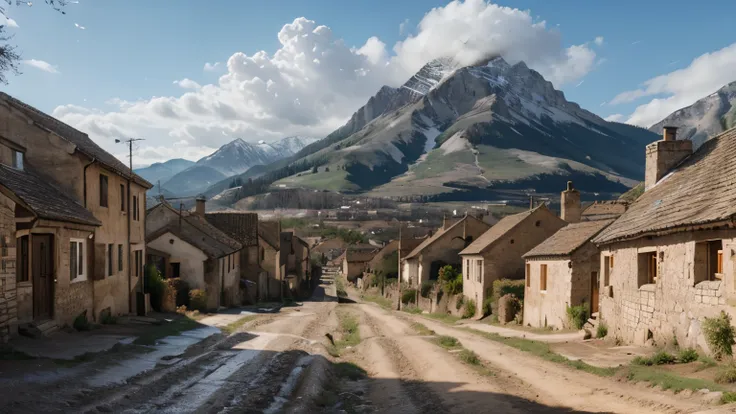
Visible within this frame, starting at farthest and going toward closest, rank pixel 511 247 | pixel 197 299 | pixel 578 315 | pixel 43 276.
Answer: pixel 511 247
pixel 197 299
pixel 578 315
pixel 43 276

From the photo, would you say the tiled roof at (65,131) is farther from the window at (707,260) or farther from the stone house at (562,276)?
the window at (707,260)

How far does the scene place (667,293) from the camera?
18.3m

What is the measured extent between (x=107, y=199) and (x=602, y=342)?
19.5 meters

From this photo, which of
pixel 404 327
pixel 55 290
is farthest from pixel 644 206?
pixel 55 290

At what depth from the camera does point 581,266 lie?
2977 cm

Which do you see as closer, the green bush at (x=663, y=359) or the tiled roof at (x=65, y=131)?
the green bush at (x=663, y=359)

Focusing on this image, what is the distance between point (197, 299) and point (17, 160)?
16.9 metres

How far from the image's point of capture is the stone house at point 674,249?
15836mm

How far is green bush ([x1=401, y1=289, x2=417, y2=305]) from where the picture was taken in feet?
204

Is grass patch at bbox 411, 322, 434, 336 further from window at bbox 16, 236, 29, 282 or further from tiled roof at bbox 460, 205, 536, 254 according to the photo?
window at bbox 16, 236, 29, 282

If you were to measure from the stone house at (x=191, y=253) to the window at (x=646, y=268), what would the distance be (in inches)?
1026

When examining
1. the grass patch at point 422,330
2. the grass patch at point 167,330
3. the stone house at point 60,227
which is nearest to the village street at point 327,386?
the grass patch at point 167,330

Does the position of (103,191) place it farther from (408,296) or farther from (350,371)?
(408,296)

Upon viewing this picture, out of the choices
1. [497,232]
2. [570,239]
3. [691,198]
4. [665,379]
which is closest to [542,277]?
[570,239]
